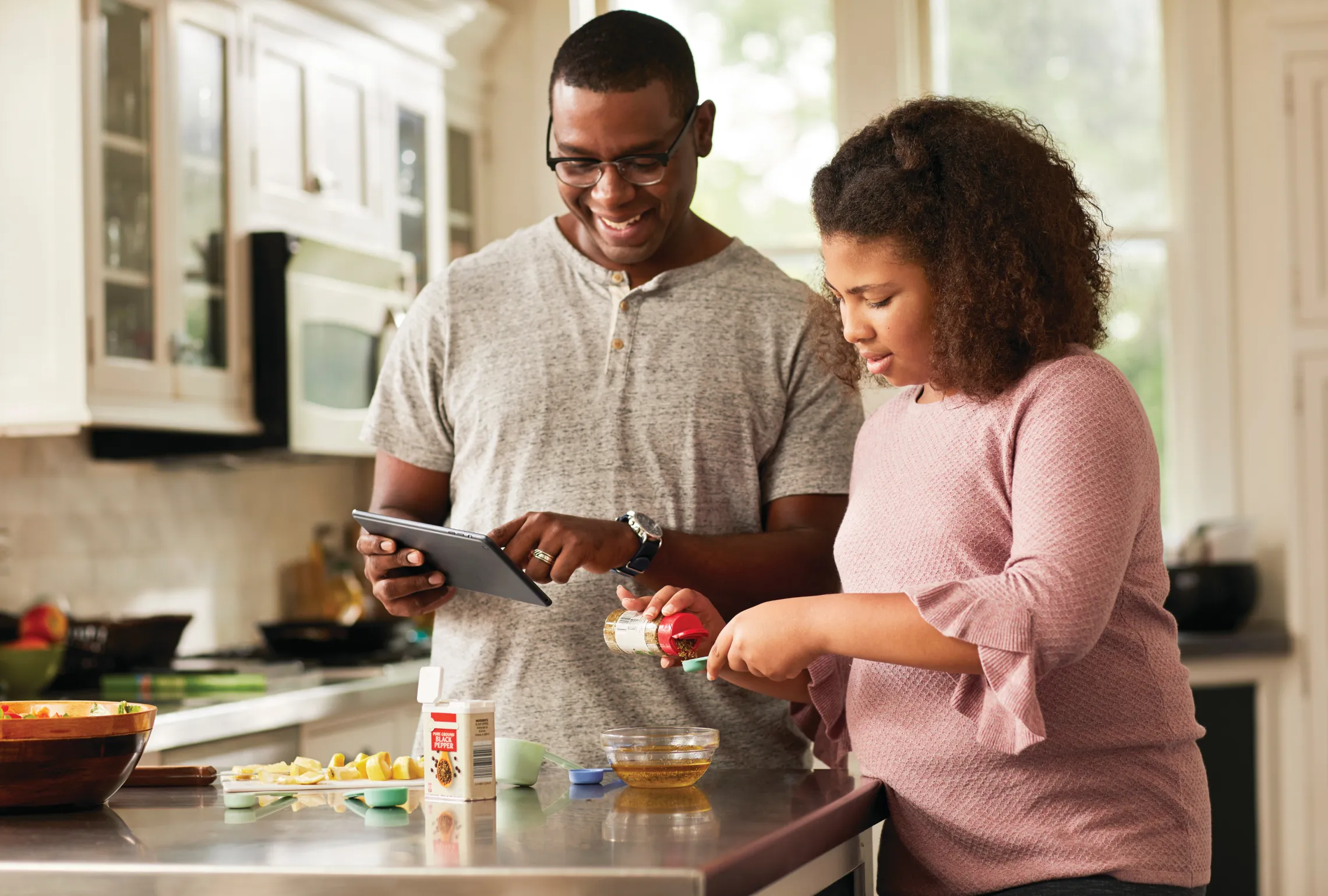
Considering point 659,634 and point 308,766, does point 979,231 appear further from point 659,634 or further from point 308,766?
point 308,766

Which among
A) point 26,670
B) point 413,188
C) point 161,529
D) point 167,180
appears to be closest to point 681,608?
point 26,670

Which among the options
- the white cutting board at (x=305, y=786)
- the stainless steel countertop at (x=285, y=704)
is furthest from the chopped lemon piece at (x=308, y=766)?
the stainless steel countertop at (x=285, y=704)

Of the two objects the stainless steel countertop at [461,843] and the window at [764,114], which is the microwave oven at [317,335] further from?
the stainless steel countertop at [461,843]

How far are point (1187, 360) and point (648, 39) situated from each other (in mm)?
3201

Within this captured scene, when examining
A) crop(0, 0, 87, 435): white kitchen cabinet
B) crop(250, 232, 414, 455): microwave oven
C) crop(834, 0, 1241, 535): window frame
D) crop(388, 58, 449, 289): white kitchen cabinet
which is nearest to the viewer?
crop(0, 0, 87, 435): white kitchen cabinet

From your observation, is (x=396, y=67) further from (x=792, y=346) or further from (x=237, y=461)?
(x=792, y=346)

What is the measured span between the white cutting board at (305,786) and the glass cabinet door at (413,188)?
262 centimetres

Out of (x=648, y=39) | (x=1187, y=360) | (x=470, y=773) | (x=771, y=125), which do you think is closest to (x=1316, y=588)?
(x=1187, y=360)

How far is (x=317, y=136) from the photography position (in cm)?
366

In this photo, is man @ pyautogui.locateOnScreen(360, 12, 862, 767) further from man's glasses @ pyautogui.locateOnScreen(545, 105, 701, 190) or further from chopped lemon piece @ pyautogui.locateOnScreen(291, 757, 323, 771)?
chopped lemon piece @ pyautogui.locateOnScreen(291, 757, 323, 771)

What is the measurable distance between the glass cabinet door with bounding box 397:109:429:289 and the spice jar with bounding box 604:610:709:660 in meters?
2.61

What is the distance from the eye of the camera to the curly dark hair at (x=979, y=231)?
142 cm

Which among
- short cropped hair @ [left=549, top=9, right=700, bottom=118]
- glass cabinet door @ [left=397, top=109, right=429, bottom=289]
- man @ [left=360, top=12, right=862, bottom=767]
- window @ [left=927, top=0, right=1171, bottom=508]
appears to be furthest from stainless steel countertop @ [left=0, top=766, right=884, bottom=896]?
window @ [left=927, top=0, right=1171, bottom=508]

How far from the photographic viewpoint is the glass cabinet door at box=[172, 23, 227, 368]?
320cm
